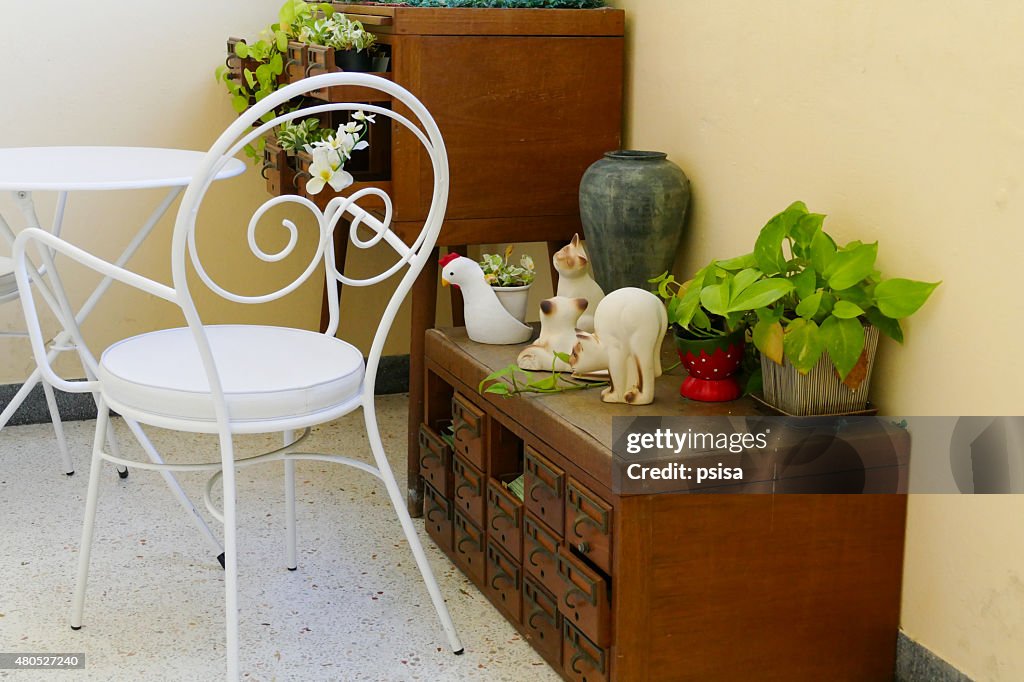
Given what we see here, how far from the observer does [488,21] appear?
8.41 ft

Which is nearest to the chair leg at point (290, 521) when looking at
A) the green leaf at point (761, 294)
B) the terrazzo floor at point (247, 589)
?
the terrazzo floor at point (247, 589)

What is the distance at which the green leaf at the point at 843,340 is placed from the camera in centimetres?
181

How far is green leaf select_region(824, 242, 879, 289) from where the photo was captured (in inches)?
72.3

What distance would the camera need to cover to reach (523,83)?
103 inches

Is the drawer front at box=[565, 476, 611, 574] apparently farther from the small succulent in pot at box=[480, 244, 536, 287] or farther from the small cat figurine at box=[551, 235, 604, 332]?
the small succulent in pot at box=[480, 244, 536, 287]

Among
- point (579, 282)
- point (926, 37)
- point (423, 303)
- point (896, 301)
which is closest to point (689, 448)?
point (896, 301)

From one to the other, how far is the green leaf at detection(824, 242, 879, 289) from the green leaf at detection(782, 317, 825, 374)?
0.08 m

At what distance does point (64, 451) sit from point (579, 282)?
1.51m

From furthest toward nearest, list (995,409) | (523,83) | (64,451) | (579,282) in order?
(64,451) → (523,83) → (579,282) → (995,409)

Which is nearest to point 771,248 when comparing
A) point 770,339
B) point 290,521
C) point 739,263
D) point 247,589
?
point 739,263

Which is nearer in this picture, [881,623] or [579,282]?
[881,623]

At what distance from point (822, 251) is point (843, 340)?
6.2 inches

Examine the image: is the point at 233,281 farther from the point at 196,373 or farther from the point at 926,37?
the point at 926,37

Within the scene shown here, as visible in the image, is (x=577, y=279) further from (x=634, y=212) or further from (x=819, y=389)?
(x=819, y=389)
